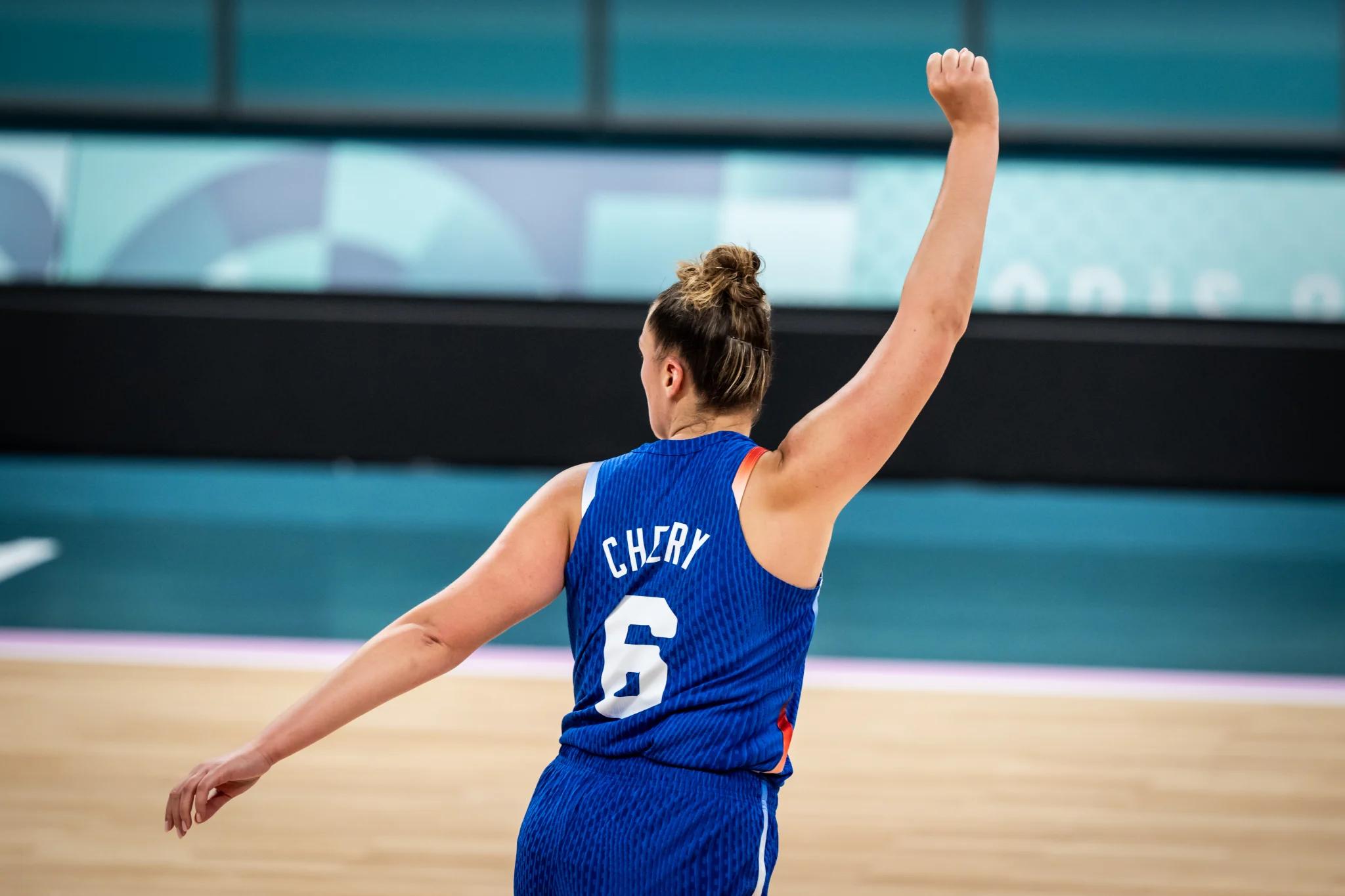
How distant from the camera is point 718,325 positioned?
113 centimetres

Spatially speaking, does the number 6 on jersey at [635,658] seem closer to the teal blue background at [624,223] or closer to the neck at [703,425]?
the neck at [703,425]

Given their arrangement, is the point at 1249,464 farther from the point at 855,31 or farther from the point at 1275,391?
the point at 855,31

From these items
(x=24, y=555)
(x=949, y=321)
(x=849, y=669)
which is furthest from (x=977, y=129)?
(x=24, y=555)

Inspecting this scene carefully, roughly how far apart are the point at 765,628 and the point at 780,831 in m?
1.31

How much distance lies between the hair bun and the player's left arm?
19cm

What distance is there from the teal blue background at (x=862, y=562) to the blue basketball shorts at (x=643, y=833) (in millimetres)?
2608

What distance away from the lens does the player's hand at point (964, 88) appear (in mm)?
1125

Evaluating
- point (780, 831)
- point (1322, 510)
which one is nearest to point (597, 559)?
point (780, 831)

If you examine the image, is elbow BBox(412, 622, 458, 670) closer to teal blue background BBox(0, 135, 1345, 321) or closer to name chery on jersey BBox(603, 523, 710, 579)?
name chery on jersey BBox(603, 523, 710, 579)

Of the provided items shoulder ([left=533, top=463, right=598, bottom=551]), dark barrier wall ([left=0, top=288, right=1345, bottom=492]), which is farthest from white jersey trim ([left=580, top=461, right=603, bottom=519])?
dark barrier wall ([left=0, top=288, right=1345, bottom=492])

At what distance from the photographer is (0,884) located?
2053 mm

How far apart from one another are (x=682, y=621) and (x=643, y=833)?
177 mm

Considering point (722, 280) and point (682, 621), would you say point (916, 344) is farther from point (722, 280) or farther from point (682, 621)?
point (682, 621)

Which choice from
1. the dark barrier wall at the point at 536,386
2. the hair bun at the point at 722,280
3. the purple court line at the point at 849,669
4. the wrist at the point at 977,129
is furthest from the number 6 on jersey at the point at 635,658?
the dark barrier wall at the point at 536,386
